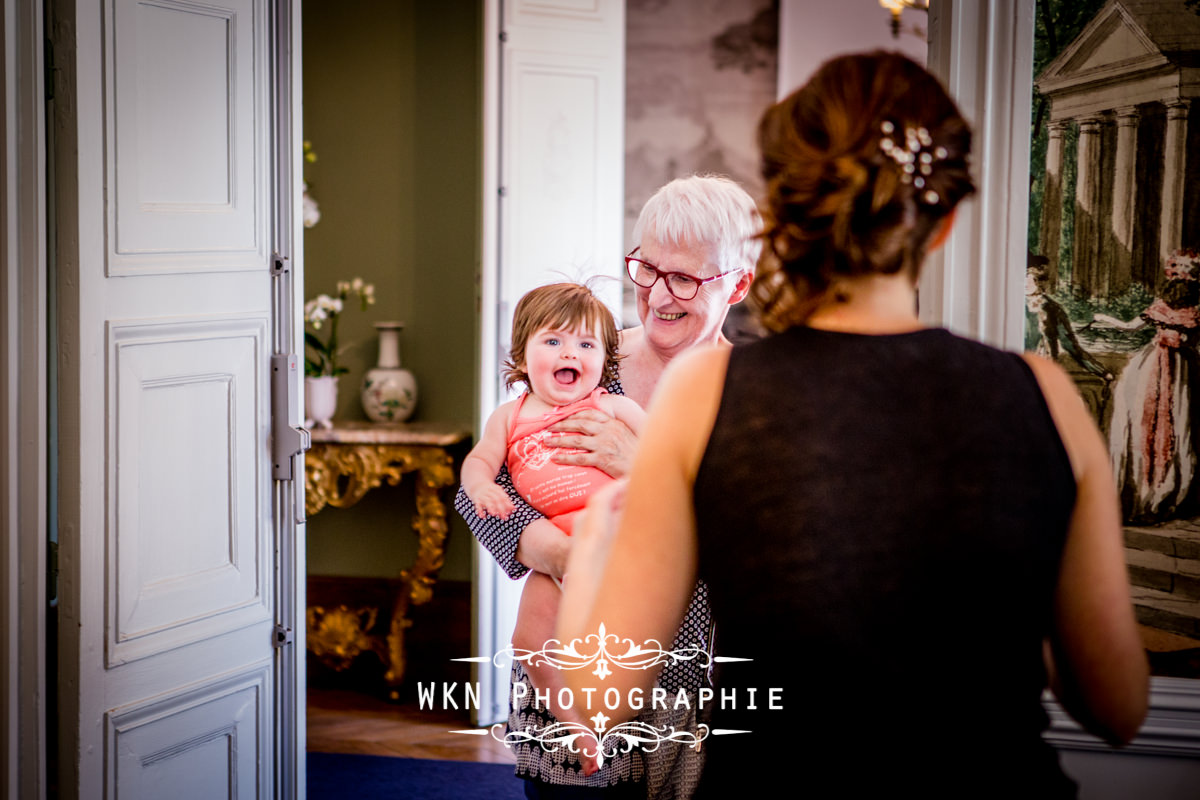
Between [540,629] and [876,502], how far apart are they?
1.10 metres

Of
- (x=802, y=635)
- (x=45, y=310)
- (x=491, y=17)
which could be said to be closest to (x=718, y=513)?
(x=802, y=635)

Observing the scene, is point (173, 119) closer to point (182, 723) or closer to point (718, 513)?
point (182, 723)

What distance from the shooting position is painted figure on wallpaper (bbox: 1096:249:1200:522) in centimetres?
184

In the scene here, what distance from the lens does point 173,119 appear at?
6.82 ft

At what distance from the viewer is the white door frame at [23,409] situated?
5.90ft

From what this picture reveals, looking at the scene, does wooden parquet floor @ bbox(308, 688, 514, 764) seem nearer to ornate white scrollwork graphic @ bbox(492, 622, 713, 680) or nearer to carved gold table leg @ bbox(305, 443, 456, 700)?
carved gold table leg @ bbox(305, 443, 456, 700)

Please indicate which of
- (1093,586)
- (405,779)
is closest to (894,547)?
(1093,586)

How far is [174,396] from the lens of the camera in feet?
6.93

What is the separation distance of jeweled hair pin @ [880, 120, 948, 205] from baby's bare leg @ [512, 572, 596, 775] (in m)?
1.17

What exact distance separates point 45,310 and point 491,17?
2148 mm

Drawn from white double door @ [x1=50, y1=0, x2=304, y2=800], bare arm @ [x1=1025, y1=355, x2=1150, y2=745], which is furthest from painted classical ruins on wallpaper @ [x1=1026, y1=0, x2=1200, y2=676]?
white double door @ [x1=50, y1=0, x2=304, y2=800]

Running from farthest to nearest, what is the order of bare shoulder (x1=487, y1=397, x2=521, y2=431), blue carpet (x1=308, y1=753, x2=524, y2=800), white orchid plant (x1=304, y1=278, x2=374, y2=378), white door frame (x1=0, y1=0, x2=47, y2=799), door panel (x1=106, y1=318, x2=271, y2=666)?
white orchid plant (x1=304, y1=278, x2=374, y2=378)
blue carpet (x1=308, y1=753, x2=524, y2=800)
bare shoulder (x1=487, y1=397, x2=521, y2=431)
door panel (x1=106, y1=318, x2=271, y2=666)
white door frame (x1=0, y1=0, x2=47, y2=799)

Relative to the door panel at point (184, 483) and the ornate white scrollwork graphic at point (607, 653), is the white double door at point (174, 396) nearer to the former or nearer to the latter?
the door panel at point (184, 483)

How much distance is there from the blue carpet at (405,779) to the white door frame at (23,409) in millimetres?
1581
